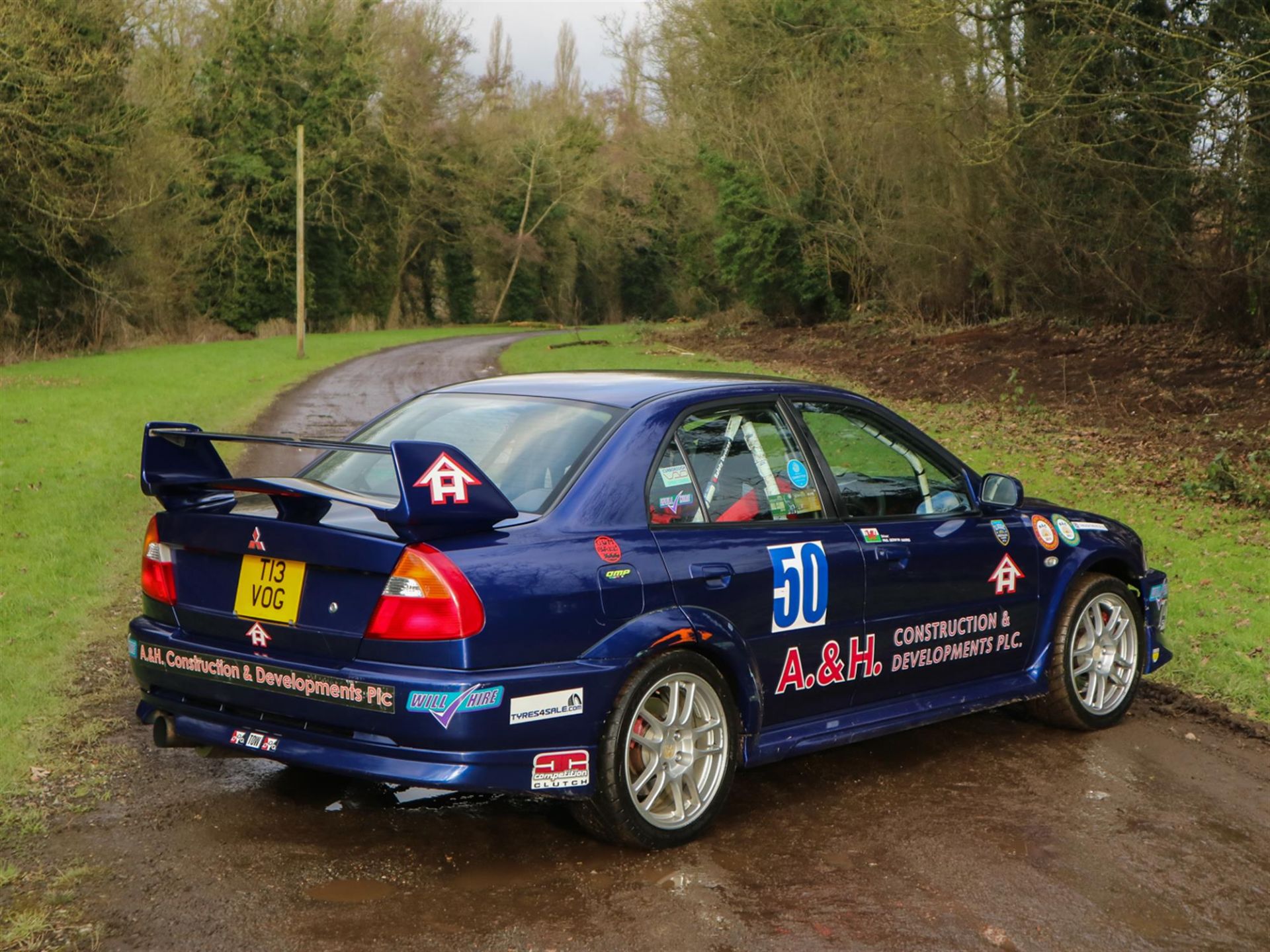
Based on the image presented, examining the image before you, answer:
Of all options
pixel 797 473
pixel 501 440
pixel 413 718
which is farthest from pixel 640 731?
pixel 797 473

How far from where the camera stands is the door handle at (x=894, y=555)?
5512 mm

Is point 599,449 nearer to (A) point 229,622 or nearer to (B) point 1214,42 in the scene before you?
(A) point 229,622

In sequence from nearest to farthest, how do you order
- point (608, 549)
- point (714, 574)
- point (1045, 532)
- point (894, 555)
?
point (608, 549) < point (714, 574) < point (894, 555) < point (1045, 532)

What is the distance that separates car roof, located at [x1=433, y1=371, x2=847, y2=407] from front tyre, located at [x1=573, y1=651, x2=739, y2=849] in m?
1.10

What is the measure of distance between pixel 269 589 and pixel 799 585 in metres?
1.96

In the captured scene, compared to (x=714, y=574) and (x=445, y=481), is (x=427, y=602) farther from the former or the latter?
(x=714, y=574)

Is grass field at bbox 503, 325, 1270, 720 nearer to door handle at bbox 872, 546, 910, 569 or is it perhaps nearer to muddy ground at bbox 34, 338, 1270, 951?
muddy ground at bbox 34, 338, 1270, 951

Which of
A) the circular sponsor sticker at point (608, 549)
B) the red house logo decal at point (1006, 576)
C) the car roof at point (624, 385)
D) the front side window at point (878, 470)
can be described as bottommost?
the red house logo decal at point (1006, 576)

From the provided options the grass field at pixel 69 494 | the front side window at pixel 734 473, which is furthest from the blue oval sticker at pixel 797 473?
the grass field at pixel 69 494

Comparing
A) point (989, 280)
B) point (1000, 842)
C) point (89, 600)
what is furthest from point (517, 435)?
point (989, 280)

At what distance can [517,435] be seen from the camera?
512cm

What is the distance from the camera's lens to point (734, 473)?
17.3 feet

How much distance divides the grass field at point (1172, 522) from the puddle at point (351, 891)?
465 cm

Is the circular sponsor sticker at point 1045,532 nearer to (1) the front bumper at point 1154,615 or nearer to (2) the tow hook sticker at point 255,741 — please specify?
(1) the front bumper at point 1154,615
